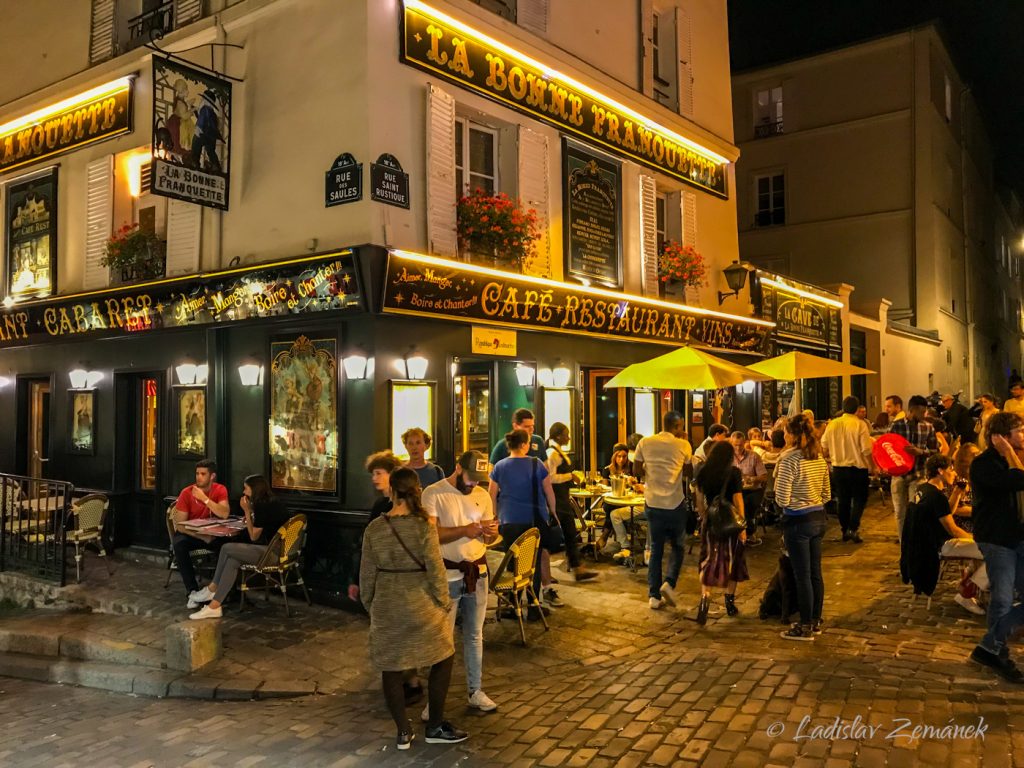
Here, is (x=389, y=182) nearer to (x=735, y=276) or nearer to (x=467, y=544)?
(x=467, y=544)

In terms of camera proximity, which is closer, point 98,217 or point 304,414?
point 304,414

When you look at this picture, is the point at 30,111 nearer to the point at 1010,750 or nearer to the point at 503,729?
the point at 503,729

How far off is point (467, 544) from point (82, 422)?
880 centimetres

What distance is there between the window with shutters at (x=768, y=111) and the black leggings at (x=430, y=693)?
24.5 meters

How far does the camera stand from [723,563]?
685 centimetres

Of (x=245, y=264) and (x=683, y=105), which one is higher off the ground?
(x=683, y=105)

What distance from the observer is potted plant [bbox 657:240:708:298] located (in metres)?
12.8

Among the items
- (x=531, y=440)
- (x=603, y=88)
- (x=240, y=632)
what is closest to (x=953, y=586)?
(x=531, y=440)

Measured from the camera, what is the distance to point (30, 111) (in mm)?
11867

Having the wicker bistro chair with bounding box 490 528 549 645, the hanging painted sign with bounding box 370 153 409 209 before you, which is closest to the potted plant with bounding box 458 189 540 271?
the hanging painted sign with bounding box 370 153 409 209

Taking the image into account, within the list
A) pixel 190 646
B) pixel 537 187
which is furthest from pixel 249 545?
pixel 537 187

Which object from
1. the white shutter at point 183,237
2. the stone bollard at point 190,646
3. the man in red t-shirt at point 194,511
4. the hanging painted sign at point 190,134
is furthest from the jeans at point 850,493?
the white shutter at point 183,237

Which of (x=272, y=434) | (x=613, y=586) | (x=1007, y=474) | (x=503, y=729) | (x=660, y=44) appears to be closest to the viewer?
(x=503, y=729)

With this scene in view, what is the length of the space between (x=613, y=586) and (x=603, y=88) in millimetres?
7304
